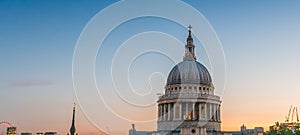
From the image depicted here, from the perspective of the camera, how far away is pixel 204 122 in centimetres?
11062

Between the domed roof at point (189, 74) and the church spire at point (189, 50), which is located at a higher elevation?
the church spire at point (189, 50)

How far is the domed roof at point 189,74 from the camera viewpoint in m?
119

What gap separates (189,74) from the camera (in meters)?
120

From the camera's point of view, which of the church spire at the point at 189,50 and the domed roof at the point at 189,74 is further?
the church spire at the point at 189,50

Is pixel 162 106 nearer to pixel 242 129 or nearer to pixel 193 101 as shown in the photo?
pixel 193 101

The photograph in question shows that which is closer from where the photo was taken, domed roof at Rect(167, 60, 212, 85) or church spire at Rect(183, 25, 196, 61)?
domed roof at Rect(167, 60, 212, 85)

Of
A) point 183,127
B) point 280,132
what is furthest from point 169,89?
point 280,132

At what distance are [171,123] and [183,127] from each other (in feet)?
34.6

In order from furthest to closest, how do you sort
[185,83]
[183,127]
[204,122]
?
[185,83] < [204,122] < [183,127]

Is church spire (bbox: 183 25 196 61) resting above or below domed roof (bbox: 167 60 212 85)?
above

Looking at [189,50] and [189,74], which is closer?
[189,74]

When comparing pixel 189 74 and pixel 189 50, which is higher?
pixel 189 50

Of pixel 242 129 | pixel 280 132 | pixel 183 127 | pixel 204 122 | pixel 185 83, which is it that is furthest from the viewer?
pixel 242 129

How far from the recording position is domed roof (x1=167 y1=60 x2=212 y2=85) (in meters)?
119
